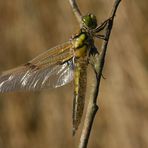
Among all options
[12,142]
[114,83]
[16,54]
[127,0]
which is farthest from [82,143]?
[16,54]

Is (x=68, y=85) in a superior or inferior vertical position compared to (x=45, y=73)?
superior

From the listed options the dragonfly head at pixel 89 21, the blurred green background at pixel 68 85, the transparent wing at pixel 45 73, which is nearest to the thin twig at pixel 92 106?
the dragonfly head at pixel 89 21

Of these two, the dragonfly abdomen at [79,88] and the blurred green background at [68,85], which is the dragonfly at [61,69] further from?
the blurred green background at [68,85]

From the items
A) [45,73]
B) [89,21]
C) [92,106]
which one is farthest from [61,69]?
[92,106]

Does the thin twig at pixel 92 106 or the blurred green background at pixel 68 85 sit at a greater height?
the blurred green background at pixel 68 85

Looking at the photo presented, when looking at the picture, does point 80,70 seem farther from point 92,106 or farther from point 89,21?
point 92,106

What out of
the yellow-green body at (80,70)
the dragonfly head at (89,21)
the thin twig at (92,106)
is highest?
the dragonfly head at (89,21)

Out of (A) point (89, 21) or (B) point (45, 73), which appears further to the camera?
(B) point (45, 73)
